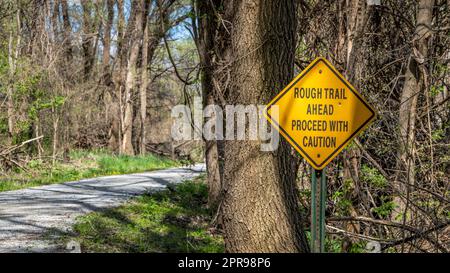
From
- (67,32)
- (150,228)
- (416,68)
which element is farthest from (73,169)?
(416,68)

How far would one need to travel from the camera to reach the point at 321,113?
4539mm

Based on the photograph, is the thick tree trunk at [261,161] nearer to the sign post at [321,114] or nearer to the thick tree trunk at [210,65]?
the sign post at [321,114]

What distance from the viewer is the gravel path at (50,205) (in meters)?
7.23

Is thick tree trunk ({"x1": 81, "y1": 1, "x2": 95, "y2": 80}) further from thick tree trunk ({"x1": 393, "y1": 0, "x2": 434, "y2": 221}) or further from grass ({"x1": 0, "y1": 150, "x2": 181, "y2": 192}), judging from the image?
thick tree trunk ({"x1": 393, "y1": 0, "x2": 434, "y2": 221})

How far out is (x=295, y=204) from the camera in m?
5.57

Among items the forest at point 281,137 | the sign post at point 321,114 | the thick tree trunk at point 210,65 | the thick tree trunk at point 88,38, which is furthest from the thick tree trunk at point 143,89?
the sign post at point 321,114

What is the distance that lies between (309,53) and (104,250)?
4299 mm

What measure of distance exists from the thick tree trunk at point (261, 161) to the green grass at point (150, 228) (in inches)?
98.9

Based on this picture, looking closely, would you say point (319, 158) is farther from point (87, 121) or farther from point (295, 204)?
point (87, 121)

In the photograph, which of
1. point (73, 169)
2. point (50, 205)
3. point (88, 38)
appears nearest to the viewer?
point (50, 205)

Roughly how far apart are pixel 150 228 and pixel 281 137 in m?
4.49

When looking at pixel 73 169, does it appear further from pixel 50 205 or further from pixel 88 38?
pixel 88 38

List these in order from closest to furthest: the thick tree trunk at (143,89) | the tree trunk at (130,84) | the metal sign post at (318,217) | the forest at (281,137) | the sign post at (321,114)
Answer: the metal sign post at (318,217) < the sign post at (321,114) < the forest at (281,137) < the tree trunk at (130,84) < the thick tree trunk at (143,89)
